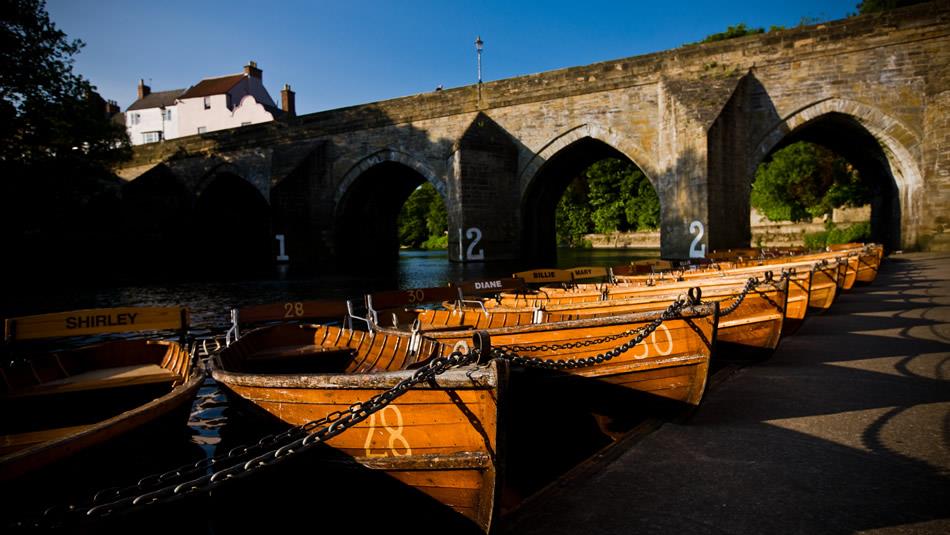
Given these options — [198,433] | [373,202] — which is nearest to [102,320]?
[198,433]

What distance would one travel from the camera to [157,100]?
175 feet

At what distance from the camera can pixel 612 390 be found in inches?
156

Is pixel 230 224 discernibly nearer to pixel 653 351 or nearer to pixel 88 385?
pixel 88 385

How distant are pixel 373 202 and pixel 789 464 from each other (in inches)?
1072

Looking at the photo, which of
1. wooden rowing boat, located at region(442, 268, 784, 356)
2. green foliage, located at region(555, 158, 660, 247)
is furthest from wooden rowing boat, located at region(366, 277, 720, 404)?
green foliage, located at region(555, 158, 660, 247)

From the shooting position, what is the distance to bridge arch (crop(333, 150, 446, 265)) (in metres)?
24.5

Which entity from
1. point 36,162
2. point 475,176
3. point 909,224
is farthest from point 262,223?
point 909,224

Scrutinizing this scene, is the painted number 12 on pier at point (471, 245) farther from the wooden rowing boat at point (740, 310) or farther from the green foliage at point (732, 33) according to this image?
the green foliage at point (732, 33)

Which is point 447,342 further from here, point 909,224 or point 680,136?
point 909,224

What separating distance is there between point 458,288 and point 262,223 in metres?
28.8

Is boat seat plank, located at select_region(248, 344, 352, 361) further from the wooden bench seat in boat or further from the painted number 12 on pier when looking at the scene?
the painted number 12 on pier

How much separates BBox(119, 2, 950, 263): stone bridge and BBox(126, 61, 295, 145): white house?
57.3 ft

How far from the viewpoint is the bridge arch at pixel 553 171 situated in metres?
19.8

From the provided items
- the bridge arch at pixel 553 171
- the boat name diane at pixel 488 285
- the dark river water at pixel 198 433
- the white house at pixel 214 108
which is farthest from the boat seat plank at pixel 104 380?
the white house at pixel 214 108
